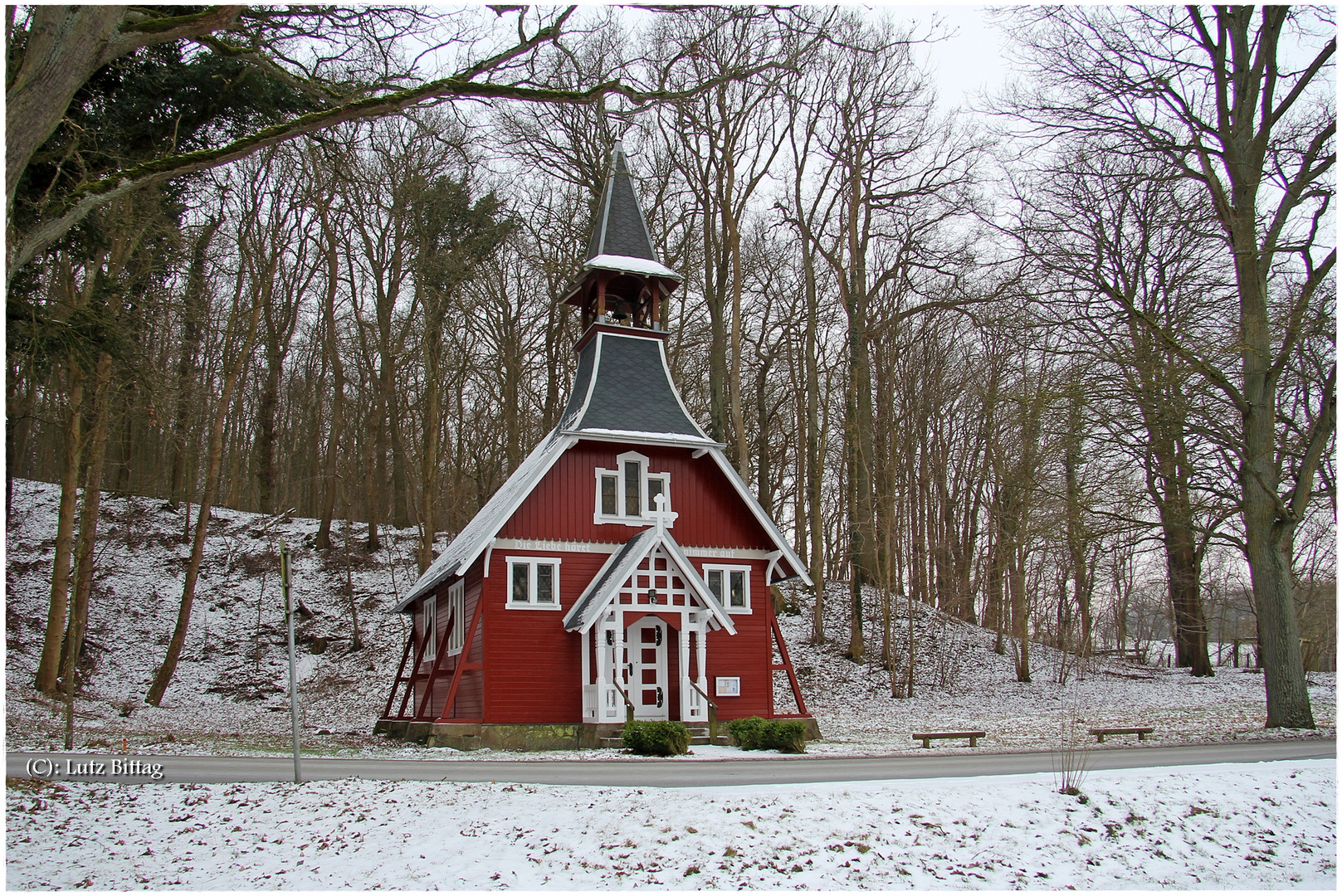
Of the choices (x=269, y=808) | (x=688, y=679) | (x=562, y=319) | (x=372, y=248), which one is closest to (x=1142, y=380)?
(x=688, y=679)

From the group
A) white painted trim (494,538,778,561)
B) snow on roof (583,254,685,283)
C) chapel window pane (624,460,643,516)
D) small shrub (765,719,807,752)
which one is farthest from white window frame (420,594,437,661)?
small shrub (765,719,807,752)

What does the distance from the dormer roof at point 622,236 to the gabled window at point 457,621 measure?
7.64m

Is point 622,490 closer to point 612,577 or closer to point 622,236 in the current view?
point 612,577

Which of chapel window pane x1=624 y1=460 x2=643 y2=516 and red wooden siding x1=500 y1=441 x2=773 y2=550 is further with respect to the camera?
chapel window pane x1=624 y1=460 x2=643 y2=516

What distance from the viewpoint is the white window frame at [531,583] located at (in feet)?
62.2

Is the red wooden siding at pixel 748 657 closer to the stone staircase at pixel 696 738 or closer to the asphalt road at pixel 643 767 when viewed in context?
the stone staircase at pixel 696 738

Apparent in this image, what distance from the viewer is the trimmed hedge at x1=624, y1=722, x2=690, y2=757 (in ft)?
51.3

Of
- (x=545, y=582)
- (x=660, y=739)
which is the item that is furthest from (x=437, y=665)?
(x=660, y=739)

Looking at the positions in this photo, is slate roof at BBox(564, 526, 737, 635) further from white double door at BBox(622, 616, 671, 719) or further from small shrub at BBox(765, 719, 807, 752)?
small shrub at BBox(765, 719, 807, 752)

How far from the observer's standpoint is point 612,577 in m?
18.3

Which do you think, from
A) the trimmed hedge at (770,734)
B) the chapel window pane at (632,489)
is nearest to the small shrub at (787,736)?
the trimmed hedge at (770,734)

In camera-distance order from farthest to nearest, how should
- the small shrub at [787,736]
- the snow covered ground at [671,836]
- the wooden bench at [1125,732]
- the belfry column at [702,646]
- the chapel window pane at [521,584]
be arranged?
the chapel window pane at [521,584] → the belfry column at [702,646] → the small shrub at [787,736] → the wooden bench at [1125,732] → the snow covered ground at [671,836]

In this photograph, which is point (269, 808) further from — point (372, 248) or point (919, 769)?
point (372, 248)

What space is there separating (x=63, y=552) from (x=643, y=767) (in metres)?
14.0
